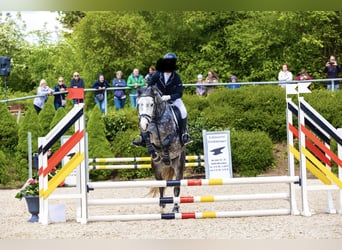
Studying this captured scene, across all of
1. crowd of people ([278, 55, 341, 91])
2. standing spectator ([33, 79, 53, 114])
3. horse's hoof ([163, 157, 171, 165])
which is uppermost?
crowd of people ([278, 55, 341, 91])

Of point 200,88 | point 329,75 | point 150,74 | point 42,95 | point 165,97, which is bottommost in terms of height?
point 165,97

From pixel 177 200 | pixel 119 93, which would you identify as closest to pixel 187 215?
pixel 177 200

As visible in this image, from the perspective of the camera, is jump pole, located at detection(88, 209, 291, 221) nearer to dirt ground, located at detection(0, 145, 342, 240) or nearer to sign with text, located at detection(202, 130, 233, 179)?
dirt ground, located at detection(0, 145, 342, 240)

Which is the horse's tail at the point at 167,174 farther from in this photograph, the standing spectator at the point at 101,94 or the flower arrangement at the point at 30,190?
the standing spectator at the point at 101,94

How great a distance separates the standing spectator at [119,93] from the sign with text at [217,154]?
2.57 meters

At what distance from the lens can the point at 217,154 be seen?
10.9m

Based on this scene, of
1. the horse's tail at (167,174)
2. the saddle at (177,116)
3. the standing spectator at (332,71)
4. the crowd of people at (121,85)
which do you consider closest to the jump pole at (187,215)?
the horse's tail at (167,174)

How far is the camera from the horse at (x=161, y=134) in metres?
6.66

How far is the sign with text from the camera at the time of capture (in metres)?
10.8

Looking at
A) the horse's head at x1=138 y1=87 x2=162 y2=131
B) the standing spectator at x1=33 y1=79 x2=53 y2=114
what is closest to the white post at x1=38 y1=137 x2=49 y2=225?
the horse's head at x1=138 y1=87 x2=162 y2=131

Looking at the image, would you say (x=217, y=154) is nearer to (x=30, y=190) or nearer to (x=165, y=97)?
(x=165, y=97)

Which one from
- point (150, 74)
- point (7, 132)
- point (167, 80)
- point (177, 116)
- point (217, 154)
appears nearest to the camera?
point (167, 80)

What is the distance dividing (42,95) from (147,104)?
639 centimetres

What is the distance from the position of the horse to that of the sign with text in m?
3.46
